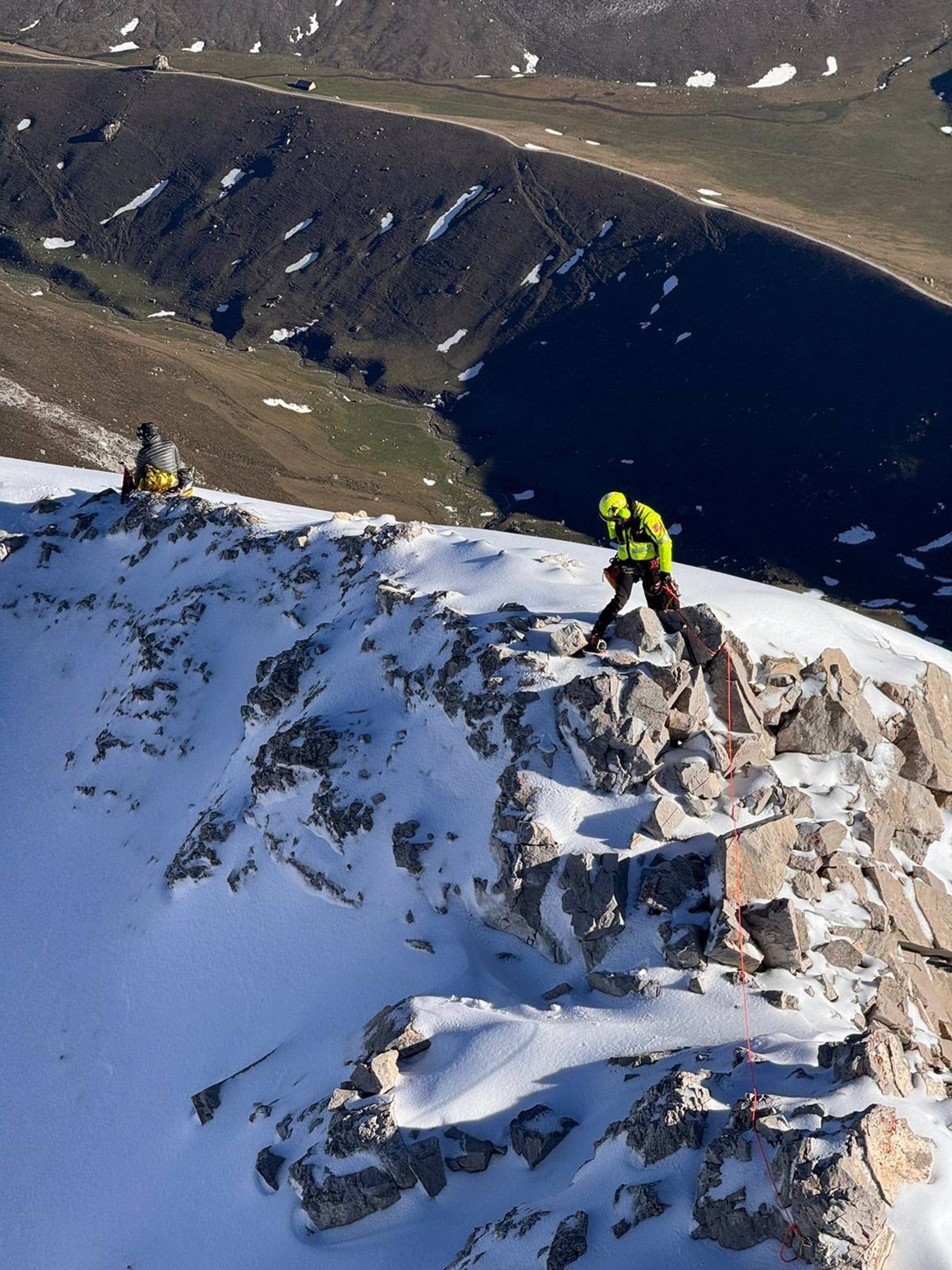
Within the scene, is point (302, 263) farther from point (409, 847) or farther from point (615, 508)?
point (409, 847)

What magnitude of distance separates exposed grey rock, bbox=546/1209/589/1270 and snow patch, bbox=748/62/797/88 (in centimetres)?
14982

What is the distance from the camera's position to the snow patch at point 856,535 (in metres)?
68.6

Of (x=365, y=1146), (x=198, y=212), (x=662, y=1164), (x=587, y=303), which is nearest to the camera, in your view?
(x=662, y=1164)

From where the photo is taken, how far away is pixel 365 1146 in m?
13.8

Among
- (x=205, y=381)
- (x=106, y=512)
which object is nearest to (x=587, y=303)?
(x=205, y=381)

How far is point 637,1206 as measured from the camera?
453 inches

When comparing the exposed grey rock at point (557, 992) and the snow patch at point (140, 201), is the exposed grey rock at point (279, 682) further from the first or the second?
the snow patch at point (140, 201)

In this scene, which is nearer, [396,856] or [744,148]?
[396,856]

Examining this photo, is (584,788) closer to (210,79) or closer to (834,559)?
(834,559)

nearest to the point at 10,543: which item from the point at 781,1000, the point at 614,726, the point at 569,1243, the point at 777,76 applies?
the point at 614,726

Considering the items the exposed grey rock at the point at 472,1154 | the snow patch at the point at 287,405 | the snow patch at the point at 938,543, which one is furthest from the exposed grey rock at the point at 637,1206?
the snow patch at the point at 287,405

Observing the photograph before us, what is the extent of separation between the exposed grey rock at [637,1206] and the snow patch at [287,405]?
77.4 meters

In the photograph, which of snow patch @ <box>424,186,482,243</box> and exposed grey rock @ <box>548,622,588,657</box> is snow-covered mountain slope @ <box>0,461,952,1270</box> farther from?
snow patch @ <box>424,186,482,243</box>

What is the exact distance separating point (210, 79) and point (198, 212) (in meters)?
25.2
